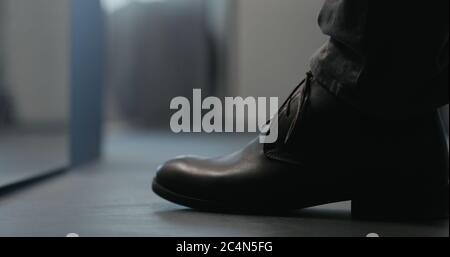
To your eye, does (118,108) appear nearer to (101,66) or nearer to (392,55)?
(101,66)

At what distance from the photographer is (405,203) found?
44 cm

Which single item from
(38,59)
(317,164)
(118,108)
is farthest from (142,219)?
(118,108)

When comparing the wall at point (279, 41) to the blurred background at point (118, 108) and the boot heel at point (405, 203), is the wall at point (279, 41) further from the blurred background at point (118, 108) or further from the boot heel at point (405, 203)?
the boot heel at point (405, 203)

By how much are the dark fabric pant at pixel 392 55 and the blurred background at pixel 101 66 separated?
0.18 ft

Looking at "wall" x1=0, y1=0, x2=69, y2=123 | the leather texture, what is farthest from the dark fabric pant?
"wall" x1=0, y1=0, x2=69, y2=123

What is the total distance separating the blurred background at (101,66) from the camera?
55 cm

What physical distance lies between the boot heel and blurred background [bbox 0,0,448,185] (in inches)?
5.1

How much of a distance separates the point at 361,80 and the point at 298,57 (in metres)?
0.13

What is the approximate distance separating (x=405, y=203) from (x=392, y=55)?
13 cm

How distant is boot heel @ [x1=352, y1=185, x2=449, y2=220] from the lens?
17.4 inches

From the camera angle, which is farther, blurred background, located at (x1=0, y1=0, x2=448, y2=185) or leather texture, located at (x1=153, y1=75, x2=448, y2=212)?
blurred background, located at (x1=0, y1=0, x2=448, y2=185)

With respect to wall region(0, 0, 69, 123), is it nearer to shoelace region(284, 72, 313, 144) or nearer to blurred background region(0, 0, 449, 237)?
blurred background region(0, 0, 449, 237)

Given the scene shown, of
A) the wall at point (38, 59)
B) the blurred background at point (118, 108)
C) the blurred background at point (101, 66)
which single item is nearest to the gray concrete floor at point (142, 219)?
the blurred background at point (118, 108)
